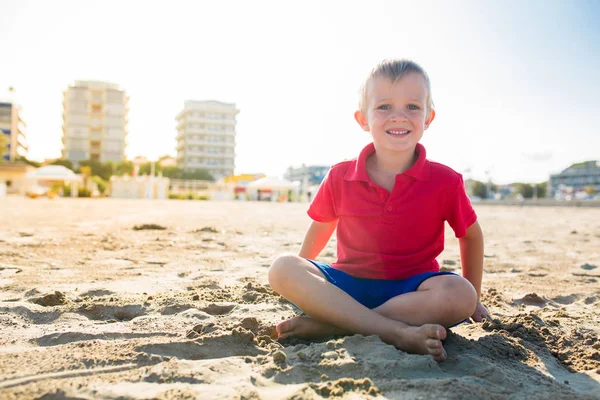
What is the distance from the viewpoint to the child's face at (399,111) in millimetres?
1930

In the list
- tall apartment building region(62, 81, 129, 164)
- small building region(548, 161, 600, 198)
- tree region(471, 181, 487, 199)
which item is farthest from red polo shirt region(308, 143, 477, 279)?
small building region(548, 161, 600, 198)

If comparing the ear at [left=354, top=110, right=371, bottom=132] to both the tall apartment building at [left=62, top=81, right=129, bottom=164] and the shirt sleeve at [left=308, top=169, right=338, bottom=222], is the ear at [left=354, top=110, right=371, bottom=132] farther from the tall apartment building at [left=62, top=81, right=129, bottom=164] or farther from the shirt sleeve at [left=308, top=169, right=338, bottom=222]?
the tall apartment building at [left=62, top=81, right=129, bottom=164]

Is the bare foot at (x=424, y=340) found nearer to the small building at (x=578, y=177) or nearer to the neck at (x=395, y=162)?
the neck at (x=395, y=162)

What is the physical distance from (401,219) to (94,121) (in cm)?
6621

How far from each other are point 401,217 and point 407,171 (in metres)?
0.19

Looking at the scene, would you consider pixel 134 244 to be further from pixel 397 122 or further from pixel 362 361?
pixel 362 361

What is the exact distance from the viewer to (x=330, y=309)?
1685 millimetres

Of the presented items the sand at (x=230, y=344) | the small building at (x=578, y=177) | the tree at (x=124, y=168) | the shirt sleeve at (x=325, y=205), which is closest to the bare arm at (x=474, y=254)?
the sand at (x=230, y=344)

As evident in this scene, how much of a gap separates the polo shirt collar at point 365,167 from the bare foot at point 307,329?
1.98 ft

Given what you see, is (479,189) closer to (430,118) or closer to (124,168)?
(124,168)

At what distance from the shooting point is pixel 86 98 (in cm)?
6134

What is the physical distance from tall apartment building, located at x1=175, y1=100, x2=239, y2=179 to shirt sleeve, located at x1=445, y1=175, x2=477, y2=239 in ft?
228

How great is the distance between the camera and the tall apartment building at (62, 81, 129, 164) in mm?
60656

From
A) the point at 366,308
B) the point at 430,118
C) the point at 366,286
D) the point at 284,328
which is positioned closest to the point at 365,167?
the point at 430,118
